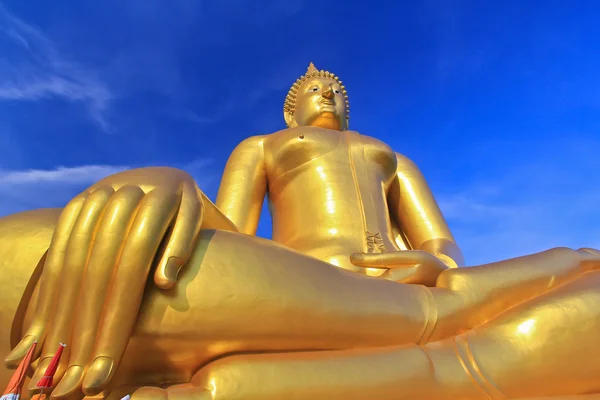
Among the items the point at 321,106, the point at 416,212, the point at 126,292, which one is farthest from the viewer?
the point at 321,106

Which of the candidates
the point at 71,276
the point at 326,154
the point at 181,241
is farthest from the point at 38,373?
the point at 326,154

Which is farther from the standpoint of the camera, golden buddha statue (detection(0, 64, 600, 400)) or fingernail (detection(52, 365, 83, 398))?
golden buddha statue (detection(0, 64, 600, 400))

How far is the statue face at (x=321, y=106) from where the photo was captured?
15.1 ft

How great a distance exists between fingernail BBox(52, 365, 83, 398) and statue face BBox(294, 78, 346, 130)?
325 cm

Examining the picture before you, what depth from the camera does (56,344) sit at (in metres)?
1.79

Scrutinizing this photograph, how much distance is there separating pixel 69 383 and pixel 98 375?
97 millimetres

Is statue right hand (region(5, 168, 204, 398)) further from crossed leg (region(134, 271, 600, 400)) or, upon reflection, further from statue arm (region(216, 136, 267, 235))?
statue arm (region(216, 136, 267, 235))

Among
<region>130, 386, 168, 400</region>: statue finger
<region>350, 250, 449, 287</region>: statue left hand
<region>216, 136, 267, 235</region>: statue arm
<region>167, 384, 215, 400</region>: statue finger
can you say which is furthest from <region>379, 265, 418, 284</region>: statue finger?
<region>216, 136, 267, 235</region>: statue arm

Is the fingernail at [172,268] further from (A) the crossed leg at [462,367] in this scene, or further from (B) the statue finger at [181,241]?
(A) the crossed leg at [462,367]

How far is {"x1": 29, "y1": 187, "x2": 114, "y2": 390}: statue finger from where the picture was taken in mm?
1786

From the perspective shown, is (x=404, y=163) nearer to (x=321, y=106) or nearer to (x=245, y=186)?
(x=321, y=106)

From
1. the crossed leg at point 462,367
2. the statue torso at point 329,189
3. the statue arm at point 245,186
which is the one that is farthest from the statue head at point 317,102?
the crossed leg at point 462,367

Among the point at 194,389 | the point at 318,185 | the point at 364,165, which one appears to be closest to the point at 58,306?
the point at 194,389

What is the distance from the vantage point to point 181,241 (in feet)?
6.33
